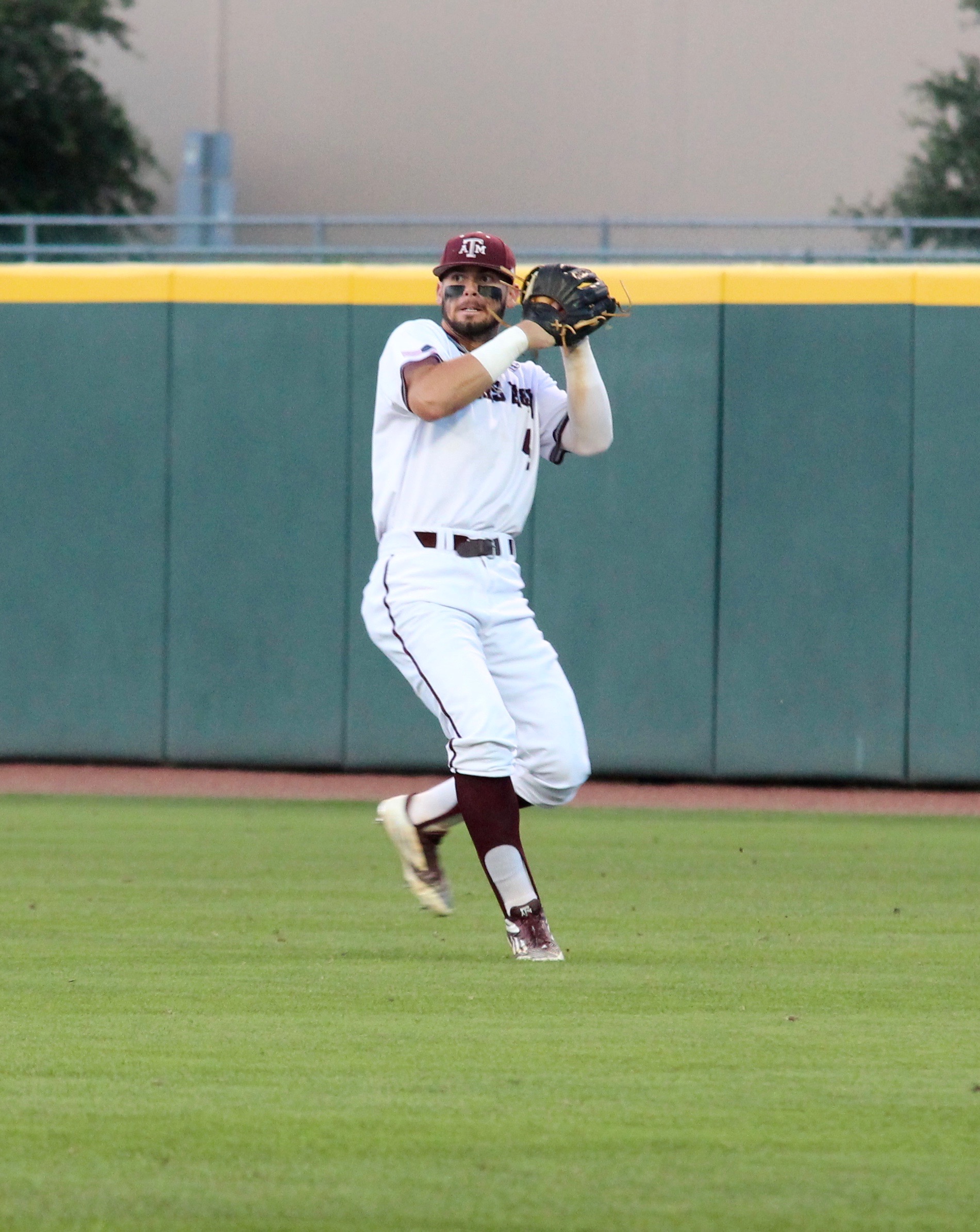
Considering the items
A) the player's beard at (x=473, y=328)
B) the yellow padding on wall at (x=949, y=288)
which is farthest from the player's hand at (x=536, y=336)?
the yellow padding on wall at (x=949, y=288)

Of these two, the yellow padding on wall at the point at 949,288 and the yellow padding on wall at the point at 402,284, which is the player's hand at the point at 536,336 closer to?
the yellow padding on wall at the point at 402,284

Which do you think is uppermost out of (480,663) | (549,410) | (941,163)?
(941,163)

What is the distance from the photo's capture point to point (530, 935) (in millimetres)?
5238

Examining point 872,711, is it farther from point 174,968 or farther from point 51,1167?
point 51,1167

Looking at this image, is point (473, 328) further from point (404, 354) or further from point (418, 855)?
point (418, 855)

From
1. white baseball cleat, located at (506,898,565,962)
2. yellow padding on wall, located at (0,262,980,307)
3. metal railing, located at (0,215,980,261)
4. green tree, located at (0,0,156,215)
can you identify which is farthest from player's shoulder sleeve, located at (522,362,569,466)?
green tree, located at (0,0,156,215)

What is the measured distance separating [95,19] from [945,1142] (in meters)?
19.6

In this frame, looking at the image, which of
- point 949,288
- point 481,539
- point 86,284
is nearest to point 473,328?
point 481,539

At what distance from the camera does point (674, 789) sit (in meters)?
11.5

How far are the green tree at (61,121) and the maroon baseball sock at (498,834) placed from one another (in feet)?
54.6

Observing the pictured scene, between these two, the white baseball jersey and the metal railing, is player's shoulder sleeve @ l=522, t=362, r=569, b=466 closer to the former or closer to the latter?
the white baseball jersey

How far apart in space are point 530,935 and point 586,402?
1.49 metres

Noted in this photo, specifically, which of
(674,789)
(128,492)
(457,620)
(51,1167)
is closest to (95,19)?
(128,492)

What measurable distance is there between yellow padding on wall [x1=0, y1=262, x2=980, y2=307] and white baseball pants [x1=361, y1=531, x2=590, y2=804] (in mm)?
5673
